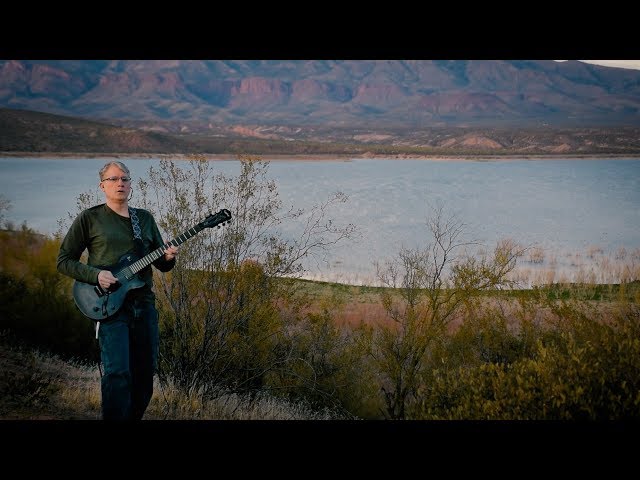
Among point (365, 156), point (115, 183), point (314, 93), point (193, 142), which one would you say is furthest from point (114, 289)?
point (314, 93)

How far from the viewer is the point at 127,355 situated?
3178 millimetres

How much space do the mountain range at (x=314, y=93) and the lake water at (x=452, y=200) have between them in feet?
7.19

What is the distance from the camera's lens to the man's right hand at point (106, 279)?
3.09 meters

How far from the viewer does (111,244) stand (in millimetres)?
3260

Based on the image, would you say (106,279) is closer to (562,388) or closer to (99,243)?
(99,243)

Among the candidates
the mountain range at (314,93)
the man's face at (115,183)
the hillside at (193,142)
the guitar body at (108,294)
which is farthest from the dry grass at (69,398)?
the mountain range at (314,93)

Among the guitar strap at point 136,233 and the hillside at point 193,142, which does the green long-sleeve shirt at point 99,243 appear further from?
the hillside at point 193,142

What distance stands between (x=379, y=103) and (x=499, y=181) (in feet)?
167

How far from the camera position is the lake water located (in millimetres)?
9438

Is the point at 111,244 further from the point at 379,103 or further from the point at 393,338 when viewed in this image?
the point at 379,103

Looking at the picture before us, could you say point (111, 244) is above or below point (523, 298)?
above

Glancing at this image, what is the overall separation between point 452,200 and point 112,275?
12619 mm
